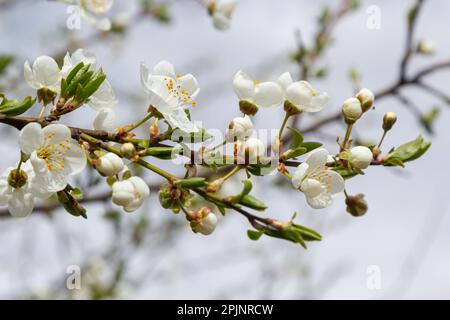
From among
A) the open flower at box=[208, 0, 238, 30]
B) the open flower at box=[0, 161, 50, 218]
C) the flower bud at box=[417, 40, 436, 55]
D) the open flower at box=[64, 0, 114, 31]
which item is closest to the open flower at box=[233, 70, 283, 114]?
the open flower at box=[0, 161, 50, 218]

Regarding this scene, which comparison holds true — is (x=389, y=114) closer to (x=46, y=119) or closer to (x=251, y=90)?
(x=251, y=90)

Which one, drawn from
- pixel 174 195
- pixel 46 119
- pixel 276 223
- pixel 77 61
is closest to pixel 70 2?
pixel 77 61

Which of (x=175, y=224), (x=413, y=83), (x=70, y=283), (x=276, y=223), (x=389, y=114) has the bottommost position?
(x=175, y=224)

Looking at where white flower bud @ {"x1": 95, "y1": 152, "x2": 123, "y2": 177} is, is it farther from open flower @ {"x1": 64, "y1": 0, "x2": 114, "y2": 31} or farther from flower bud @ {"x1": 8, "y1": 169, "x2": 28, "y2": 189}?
open flower @ {"x1": 64, "y1": 0, "x2": 114, "y2": 31}

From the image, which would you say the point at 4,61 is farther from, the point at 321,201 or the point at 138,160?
the point at 321,201

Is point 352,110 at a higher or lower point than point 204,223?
higher

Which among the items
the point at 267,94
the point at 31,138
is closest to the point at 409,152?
the point at 267,94
